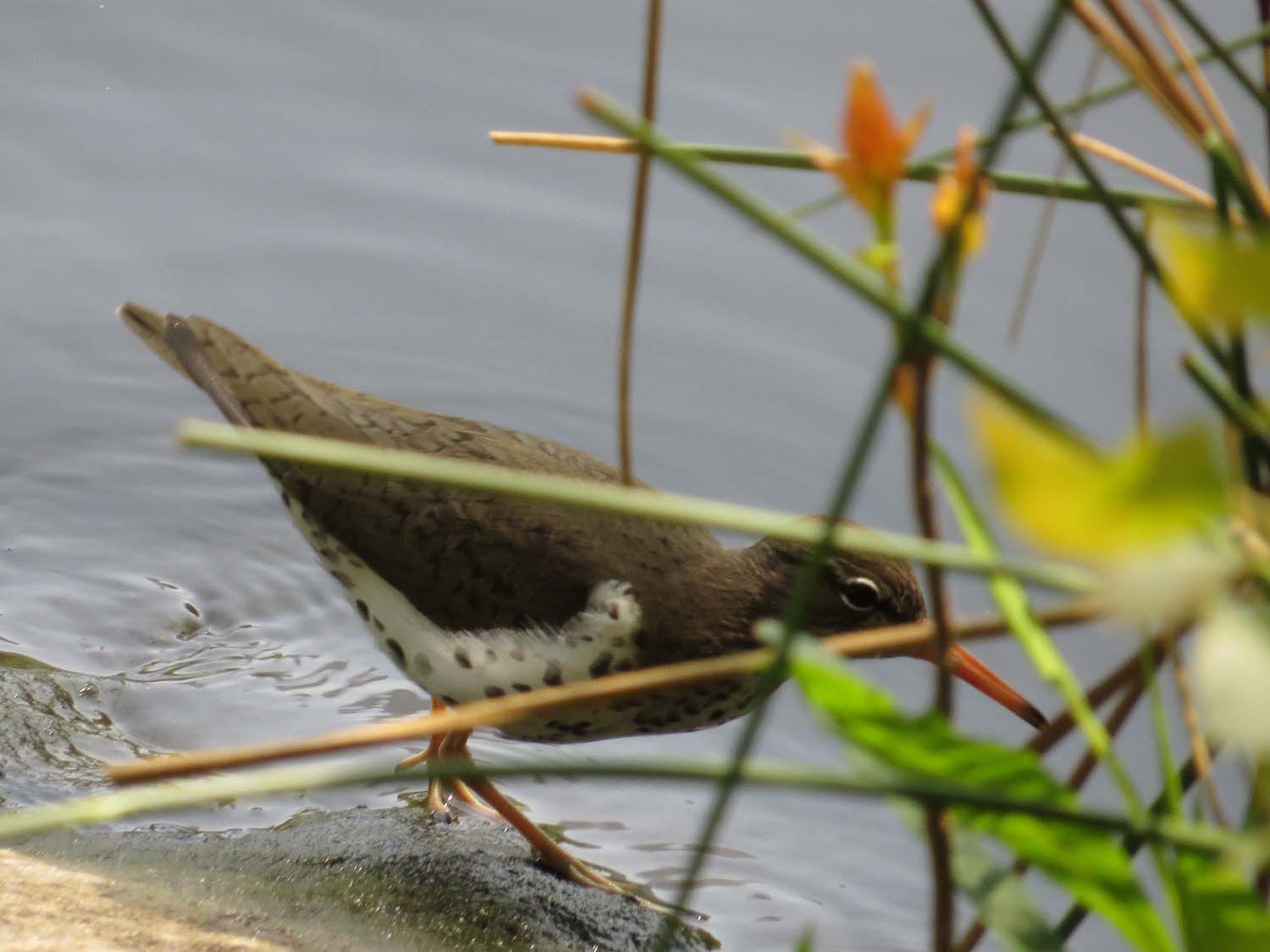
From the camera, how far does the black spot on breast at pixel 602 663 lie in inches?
152

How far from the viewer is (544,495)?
125 cm

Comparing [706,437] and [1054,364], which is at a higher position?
[1054,364]

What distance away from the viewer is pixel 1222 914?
4.83 ft

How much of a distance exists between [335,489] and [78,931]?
1.74m

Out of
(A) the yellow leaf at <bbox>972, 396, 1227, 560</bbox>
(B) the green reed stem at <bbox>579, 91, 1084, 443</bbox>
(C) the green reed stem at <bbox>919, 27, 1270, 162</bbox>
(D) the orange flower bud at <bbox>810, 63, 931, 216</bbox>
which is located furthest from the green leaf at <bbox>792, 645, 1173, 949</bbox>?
(C) the green reed stem at <bbox>919, 27, 1270, 162</bbox>

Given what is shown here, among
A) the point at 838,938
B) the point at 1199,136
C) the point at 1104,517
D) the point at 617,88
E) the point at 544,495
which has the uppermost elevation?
the point at 617,88

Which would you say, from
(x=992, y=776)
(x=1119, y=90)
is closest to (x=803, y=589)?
(x=992, y=776)

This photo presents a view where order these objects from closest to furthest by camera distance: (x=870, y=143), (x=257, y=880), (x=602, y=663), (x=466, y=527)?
1. (x=870, y=143)
2. (x=257, y=880)
3. (x=602, y=663)
4. (x=466, y=527)

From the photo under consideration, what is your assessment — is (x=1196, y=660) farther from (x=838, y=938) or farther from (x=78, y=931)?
(x=838, y=938)

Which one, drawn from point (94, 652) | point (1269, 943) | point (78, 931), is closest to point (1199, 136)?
point (1269, 943)

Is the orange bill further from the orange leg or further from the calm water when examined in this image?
the orange leg

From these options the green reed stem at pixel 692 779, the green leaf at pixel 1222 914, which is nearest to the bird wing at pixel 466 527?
the green leaf at pixel 1222 914

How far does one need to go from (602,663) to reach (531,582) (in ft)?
0.88

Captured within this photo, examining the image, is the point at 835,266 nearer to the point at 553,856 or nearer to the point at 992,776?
the point at 992,776
